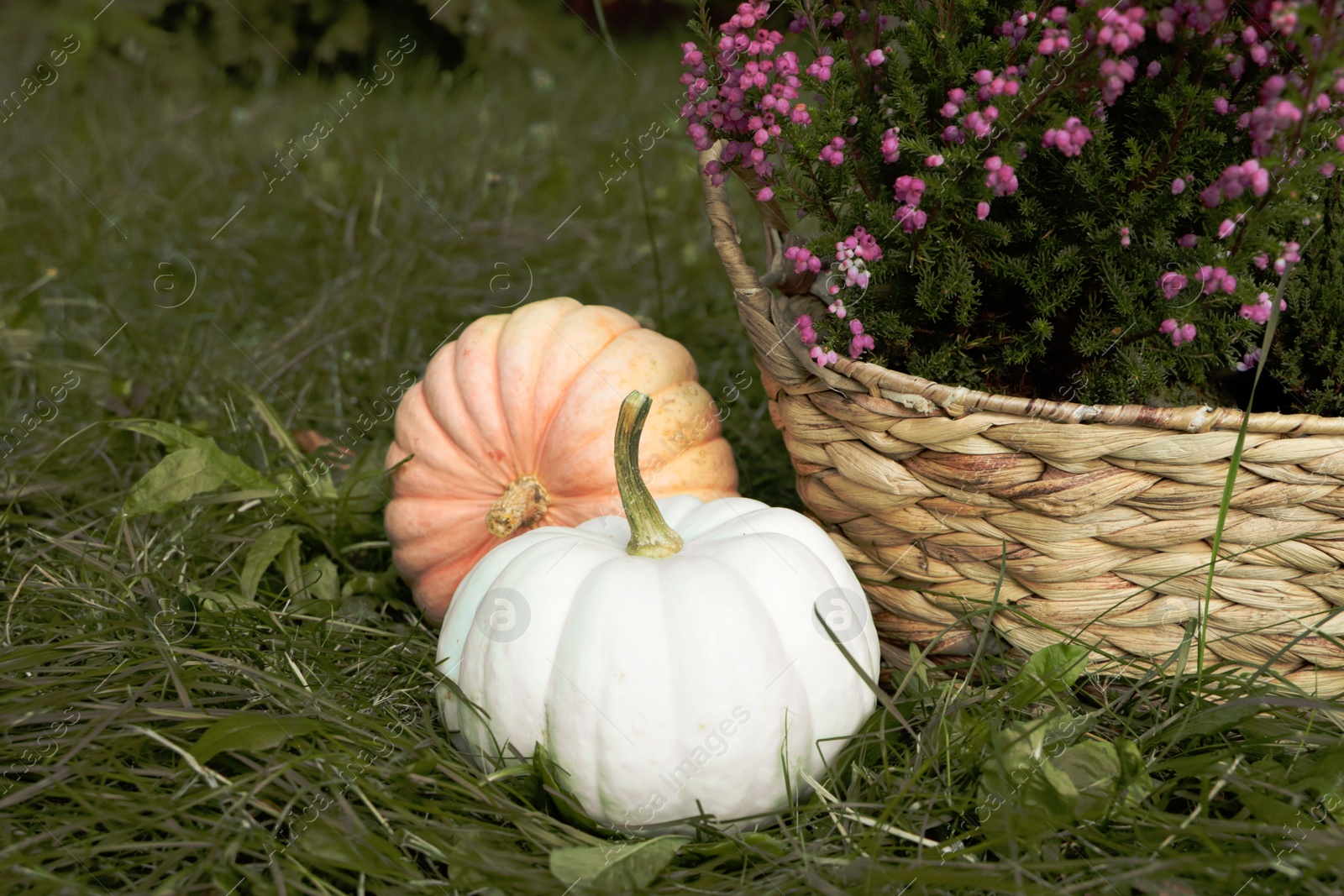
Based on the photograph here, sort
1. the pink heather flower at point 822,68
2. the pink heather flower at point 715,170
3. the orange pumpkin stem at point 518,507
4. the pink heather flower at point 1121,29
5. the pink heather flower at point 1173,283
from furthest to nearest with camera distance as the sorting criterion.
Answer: the orange pumpkin stem at point 518,507, the pink heather flower at point 715,170, the pink heather flower at point 822,68, the pink heather flower at point 1173,283, the pink heather flower at point 1121,29

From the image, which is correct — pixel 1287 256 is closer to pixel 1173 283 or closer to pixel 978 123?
pixel 1173 283

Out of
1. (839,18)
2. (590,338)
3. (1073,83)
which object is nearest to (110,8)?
(590,338)

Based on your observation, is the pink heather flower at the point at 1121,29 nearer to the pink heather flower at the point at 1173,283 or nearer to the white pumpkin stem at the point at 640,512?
the pink heather flower at the point at 1173,283

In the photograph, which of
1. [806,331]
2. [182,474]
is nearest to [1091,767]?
[806,331]

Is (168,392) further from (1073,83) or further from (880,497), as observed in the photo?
(1073,83)

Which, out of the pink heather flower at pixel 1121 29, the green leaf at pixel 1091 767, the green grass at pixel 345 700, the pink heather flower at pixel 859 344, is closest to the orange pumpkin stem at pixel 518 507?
the green grass at pixel 345 700

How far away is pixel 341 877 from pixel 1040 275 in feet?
3.22

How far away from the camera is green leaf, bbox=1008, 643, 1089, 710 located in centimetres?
122

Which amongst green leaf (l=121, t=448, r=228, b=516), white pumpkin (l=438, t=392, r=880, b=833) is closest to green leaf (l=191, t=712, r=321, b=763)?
white pumpkin (l=438, t=392, r=880, b=833)

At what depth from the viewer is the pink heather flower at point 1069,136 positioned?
3.38ft

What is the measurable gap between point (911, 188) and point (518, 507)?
0.74 m

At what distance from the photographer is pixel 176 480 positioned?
1.59m

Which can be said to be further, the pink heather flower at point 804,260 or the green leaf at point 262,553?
the green leaf at point 262,553

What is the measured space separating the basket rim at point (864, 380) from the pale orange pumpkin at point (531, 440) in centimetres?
21
